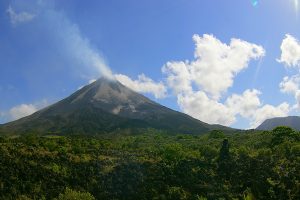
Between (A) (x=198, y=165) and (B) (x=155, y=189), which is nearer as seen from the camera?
(B) (x=155, y=189)

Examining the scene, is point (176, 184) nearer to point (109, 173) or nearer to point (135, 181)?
point (135, 181)

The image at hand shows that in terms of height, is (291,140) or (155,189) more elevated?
(291,140)

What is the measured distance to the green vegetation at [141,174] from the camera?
4566 cm

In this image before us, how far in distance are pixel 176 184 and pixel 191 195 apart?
147 inches

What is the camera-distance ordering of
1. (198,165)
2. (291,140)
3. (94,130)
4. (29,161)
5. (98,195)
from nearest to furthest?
(98,195) → (29,161) → (198,165) → (291,140) → (94,130)

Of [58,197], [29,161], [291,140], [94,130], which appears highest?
[94,130]

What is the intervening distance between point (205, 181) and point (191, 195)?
5566 millimetres

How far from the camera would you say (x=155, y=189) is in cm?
4847

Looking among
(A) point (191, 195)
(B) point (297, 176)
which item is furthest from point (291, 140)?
(A) point (191, 195)

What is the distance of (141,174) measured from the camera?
52156 mm

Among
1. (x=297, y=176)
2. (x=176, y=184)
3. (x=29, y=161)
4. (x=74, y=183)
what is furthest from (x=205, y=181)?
(x=29, y=161)

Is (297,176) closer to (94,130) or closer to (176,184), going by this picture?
(176,184)

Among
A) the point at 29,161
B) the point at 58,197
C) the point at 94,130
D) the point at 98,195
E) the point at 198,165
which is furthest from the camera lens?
the point at 94,130

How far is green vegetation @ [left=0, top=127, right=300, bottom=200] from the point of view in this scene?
45.7 m
